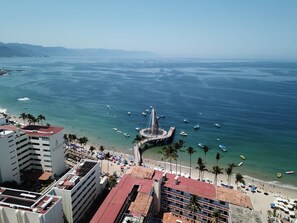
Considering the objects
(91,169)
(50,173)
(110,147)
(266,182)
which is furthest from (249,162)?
(50,173)

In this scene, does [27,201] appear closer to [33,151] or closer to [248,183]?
[33,151]

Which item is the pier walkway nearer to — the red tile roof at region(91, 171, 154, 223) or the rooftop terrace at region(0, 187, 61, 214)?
the red tile roof at region(91, 171, 154, 223)

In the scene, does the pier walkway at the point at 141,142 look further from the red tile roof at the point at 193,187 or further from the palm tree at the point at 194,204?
the palm tree at the point at 194,204

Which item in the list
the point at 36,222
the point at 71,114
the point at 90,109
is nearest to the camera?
the point at 36,222

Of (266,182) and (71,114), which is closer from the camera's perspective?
(266,182)

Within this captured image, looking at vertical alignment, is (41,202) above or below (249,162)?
above

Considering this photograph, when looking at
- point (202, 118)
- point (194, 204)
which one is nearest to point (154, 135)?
point (202, 118)

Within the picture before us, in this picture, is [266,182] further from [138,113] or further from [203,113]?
[138,113]
